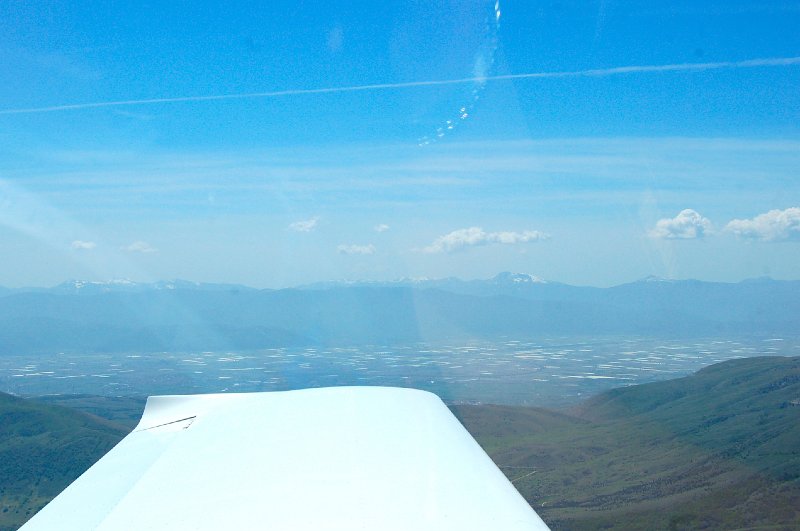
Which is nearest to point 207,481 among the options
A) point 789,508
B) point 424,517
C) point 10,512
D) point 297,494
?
point 297,494

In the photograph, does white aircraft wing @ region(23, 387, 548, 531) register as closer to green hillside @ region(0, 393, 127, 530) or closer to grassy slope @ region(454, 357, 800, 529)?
green hillside @ region(0, 393, 127, 530)

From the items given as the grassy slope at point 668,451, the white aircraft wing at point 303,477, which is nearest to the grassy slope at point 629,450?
the grassy slope at point 668,451

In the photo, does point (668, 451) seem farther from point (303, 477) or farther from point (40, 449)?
point (303, 477)

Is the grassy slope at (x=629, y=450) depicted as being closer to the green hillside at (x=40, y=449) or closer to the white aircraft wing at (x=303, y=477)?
the green hillside at (x=40, y=449)

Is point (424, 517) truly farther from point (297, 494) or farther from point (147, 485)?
point (147, 485)

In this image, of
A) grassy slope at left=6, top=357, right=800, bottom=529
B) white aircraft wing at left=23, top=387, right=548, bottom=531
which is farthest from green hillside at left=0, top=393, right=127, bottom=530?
white aircraft wing at left=23, top=387, right=548, bottom=531
